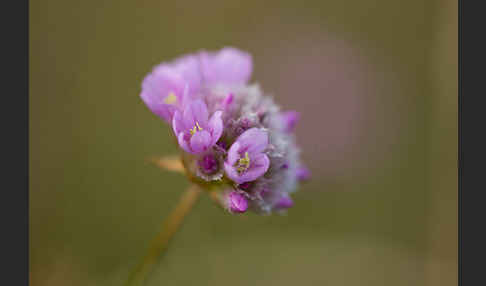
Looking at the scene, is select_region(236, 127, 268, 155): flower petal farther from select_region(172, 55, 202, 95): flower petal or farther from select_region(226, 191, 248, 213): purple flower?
select_region(172, 55, 202, 95): flower petal

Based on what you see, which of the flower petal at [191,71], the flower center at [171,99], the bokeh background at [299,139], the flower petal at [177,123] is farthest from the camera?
the bokeh background at [299,139]

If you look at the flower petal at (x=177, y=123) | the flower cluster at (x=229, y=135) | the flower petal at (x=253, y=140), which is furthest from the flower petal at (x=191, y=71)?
the flower petal at (x=253, y=140)

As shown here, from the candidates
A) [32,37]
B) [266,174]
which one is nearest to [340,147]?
[266,174]

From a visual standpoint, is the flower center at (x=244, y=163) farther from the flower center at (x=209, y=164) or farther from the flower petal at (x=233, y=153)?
the flower center at (x=209, y=164)

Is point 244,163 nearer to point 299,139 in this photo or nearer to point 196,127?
point 196,127

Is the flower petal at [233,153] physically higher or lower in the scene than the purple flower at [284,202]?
higher

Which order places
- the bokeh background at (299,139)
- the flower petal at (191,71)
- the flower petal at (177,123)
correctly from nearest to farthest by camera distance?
the flower petal at (177,123) < the flower petal at (191,71) < the bokeh background at (299,139)

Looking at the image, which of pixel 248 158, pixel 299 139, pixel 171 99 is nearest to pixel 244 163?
pixel 248 158
